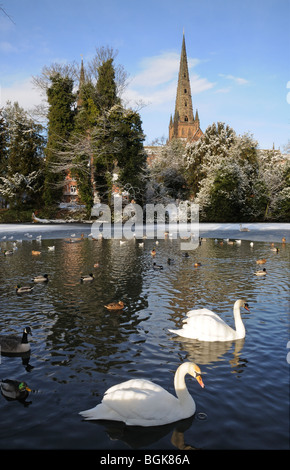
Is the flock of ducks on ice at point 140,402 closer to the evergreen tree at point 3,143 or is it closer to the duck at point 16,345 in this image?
the duck at point 16,345

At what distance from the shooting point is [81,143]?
4569 cm

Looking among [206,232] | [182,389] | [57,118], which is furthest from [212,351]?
[57,118]

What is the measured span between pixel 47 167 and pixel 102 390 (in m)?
47.5

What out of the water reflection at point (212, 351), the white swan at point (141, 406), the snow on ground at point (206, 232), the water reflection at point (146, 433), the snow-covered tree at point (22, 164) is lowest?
the water reflection at point (146, 433)

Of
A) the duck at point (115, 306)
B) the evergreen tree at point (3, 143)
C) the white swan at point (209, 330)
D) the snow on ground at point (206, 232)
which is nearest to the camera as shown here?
the white swan at point (209, 330)

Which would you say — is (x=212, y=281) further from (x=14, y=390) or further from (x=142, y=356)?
(x=14, y=390)

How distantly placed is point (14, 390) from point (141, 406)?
2.38 metres

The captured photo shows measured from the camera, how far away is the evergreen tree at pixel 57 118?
49281 mm

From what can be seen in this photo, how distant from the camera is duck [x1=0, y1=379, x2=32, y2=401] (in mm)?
6414

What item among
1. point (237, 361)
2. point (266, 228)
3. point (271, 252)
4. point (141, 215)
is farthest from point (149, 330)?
point (141, 215)

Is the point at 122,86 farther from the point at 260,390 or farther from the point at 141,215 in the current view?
the point at 260,390

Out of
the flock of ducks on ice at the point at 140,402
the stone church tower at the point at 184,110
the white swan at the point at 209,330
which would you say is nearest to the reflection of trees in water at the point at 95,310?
the white swan at the point at 209,330

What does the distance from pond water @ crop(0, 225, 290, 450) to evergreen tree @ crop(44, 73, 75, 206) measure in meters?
34.1

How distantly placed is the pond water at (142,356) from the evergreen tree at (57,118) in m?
34.1
